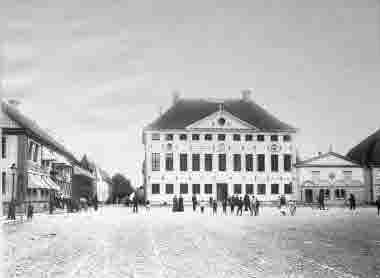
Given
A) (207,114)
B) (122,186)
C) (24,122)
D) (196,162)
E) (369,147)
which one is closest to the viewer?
(369,147)

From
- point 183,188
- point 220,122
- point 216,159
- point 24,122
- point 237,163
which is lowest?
point 183,188

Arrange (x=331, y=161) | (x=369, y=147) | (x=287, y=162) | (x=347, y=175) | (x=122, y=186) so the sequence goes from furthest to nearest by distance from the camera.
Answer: (x=122, y=186) → (x=287, y=162) → (x=331, y=161) → (x=347, y=175) → (x=369, y=147)

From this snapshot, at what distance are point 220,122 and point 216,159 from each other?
3888mm

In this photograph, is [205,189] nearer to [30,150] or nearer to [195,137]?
[195,137]

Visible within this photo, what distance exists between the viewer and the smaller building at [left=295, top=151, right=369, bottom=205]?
5562 cm

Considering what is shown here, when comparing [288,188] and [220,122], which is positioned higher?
[220,122]

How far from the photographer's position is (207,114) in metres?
58.8

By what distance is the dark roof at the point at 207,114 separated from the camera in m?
57.9

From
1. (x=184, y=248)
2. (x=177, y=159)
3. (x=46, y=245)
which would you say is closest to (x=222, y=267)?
(x=184, y=248)

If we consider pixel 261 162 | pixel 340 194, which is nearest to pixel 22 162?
pixel 261 162

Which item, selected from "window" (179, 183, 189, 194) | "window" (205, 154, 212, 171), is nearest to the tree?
"window" (179, 183, 189, 194)

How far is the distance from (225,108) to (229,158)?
5.41 m

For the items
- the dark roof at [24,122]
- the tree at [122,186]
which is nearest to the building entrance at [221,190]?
the dark roof at [24,122]

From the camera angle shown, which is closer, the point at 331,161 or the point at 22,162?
the point at 22,162
